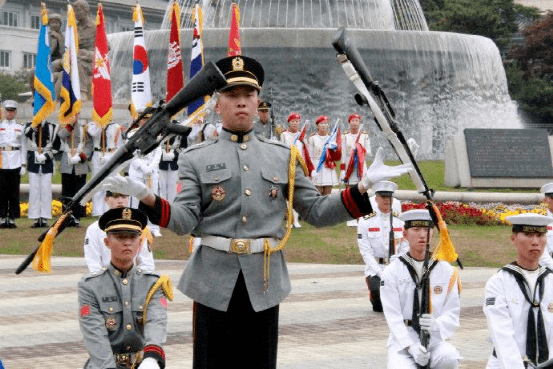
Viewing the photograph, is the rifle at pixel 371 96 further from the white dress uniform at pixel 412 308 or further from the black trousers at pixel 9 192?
the black trousers at pixel 9 192

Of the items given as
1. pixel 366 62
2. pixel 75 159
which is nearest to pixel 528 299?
pixel 75 159

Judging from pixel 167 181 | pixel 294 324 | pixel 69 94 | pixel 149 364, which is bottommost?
pixel 294 324

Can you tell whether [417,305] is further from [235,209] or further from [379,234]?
[379,234]

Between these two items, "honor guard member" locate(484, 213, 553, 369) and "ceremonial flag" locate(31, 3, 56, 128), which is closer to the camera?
"honor guard member" locate(484, 213, 553, 369)

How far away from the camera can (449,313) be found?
7680mm

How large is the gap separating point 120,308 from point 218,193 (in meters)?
0.99

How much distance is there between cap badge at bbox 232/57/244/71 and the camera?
5.82m

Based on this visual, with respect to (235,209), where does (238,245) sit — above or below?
below

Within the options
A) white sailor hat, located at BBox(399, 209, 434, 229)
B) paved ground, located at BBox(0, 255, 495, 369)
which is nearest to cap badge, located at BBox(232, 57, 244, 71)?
white sailor hat, located at BBox(399, 209, 434, 229)

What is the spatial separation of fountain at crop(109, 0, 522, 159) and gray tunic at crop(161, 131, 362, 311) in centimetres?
2607

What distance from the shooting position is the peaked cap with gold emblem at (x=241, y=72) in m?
5.77

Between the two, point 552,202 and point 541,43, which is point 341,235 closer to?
point 552,202

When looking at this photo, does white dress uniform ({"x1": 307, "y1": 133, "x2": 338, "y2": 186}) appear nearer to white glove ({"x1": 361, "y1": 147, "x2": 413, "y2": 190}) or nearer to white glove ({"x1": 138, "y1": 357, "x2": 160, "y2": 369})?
white glove ({"x1": 138, "y1": 357, "x2": 160, "y2": 369})

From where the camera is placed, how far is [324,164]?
2167 centimetres
